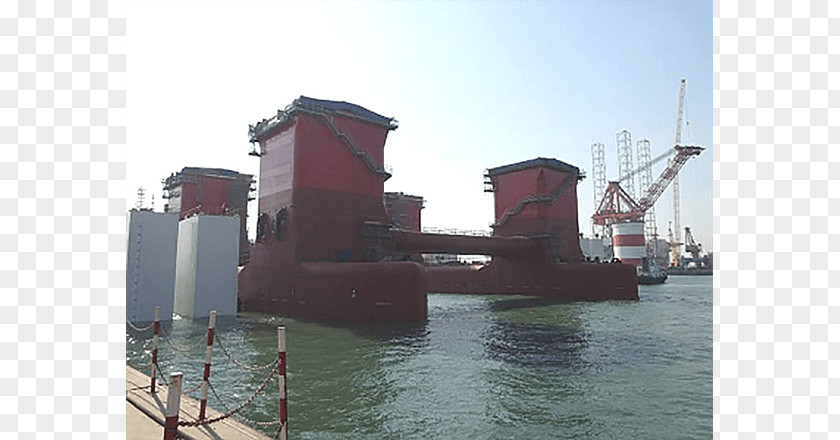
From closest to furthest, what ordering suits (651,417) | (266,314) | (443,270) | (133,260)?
1. (651,417)
2. (133,260)
3. (266,314)
4. (443,270)

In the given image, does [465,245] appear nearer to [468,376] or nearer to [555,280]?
[555,280]

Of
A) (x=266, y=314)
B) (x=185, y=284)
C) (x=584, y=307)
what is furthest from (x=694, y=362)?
(x=185, y=284)

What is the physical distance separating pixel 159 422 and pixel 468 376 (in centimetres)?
740

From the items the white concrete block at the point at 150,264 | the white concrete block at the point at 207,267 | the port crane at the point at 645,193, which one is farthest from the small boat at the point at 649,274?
the white concrete block at the point at 150,264

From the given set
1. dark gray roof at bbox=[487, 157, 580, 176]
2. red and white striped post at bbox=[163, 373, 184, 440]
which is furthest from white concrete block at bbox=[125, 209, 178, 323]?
dark gray roof at bbox=[487, 157, 580, 176]

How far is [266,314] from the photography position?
2588cm

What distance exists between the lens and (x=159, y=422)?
22.2ft

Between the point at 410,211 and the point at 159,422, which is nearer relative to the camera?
the point at 159,422

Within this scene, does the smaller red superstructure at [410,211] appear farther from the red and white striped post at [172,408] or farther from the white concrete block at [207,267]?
the red and white striped post at [172,408]

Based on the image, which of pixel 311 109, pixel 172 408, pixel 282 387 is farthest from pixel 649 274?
pixel 172 408

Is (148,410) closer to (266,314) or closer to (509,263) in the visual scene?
(266,314)

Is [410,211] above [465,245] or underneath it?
above

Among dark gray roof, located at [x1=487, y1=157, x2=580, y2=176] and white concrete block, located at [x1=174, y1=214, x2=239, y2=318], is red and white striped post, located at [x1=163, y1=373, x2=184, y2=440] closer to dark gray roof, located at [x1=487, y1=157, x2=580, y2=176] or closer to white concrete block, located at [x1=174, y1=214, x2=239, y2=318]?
white concrete block, located at [x1=174, y1=214, x2=239, y2=318]

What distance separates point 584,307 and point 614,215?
56.8 m
